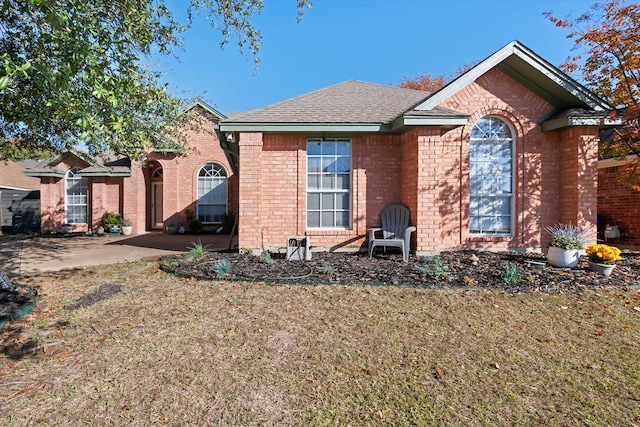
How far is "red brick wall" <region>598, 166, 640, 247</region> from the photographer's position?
10219mm

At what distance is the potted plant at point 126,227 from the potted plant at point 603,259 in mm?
17218

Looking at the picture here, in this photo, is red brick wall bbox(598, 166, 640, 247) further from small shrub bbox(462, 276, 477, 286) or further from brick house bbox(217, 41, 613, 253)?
small shrub bbox(462, 276, 477, 286)

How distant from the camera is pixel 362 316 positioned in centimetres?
420

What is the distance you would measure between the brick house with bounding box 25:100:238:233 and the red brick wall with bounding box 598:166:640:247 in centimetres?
1509

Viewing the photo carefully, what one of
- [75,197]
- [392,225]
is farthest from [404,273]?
[75,197]

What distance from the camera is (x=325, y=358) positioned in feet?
10.6

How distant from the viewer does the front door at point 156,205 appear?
16.8 metres

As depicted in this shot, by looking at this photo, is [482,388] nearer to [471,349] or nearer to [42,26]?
[471,349]

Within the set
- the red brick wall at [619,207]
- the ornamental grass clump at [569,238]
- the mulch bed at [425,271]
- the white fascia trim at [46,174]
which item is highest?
the white fascia trim at [46,174]

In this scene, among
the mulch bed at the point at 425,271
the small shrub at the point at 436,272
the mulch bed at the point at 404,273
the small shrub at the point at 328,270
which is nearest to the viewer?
the mulch bed at the point at 404,273

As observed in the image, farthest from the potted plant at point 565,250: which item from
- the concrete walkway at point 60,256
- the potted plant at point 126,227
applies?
the potted plant at point 126,227

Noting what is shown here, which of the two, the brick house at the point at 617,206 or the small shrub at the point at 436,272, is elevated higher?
the brick house at the point at 617,206

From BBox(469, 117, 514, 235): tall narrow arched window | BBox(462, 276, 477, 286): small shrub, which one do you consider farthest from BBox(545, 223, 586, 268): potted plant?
BBox(462, 276, 477, 286): small shrub

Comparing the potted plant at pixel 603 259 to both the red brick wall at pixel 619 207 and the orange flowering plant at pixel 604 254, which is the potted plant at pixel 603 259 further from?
the red brick wall at pixel 619 207
